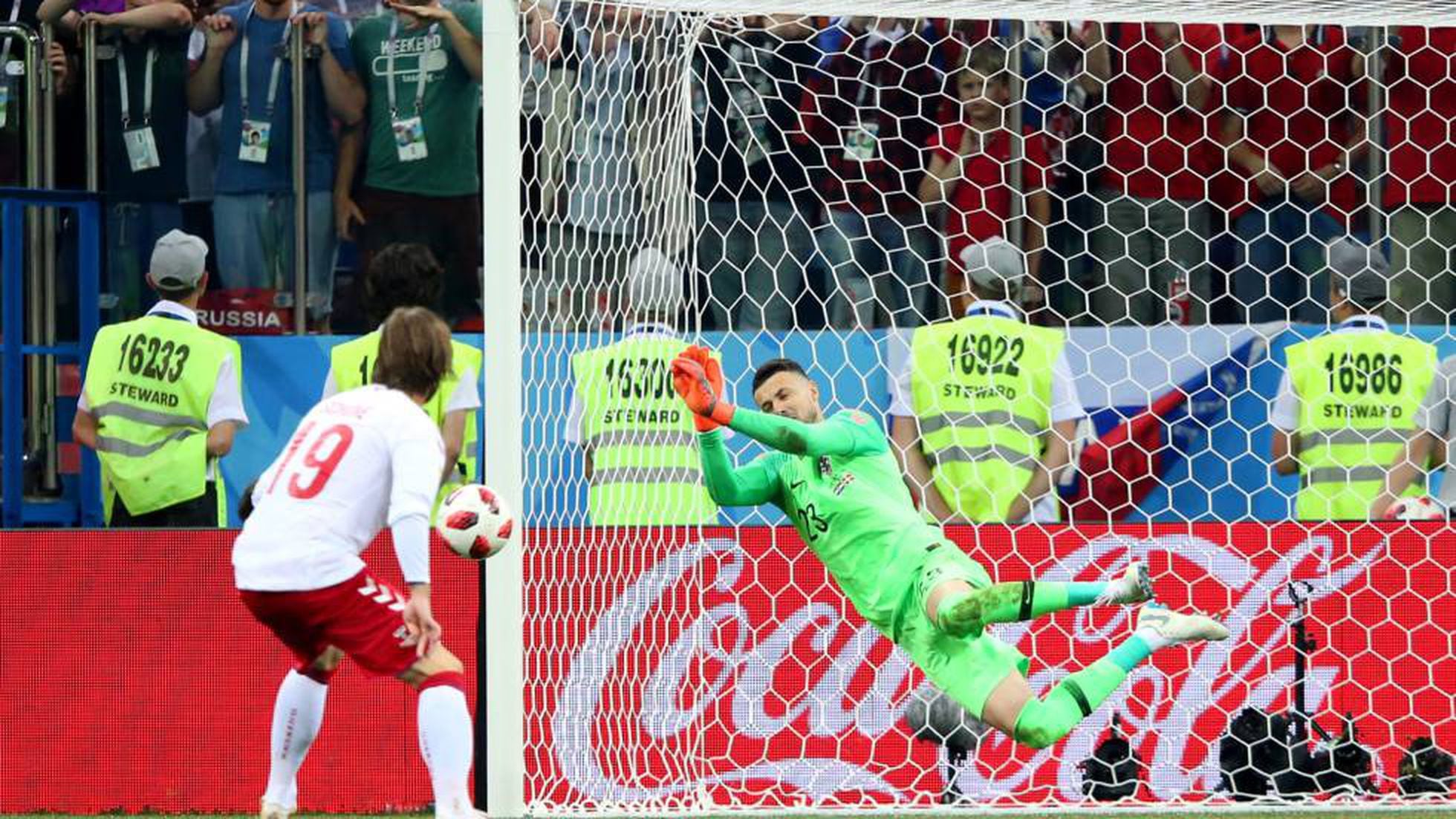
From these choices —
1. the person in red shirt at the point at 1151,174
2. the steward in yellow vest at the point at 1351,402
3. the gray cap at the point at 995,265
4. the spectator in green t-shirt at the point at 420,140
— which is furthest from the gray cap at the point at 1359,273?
the spectator in green t-shirt at the point at 420,140

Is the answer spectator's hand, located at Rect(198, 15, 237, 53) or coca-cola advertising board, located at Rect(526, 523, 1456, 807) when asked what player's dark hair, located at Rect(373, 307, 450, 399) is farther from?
spectator's hand, located at Rect(198, 15, 237, 53)

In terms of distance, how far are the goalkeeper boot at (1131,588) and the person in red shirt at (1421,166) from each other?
250 centimetres

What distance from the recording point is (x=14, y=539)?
7023mm

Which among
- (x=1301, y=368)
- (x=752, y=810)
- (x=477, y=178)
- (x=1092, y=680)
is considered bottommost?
(x=752, y=810)

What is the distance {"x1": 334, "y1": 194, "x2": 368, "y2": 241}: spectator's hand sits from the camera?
9148mm

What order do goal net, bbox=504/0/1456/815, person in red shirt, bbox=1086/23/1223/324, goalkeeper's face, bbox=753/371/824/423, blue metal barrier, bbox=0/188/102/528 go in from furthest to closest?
blue metal barrier, bbox=0/188/102/528
person in red shirt, bbox=1086/23/1223/324
goal net, bbox=504/0/1456/815
goalkeeper's face, bbox=753/371/824/423

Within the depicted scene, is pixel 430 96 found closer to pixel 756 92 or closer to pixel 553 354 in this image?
pixel 756 92

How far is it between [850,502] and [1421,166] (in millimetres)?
3066

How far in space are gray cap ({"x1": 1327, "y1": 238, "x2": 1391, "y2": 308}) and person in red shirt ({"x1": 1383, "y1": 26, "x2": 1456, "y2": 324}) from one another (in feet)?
0.51

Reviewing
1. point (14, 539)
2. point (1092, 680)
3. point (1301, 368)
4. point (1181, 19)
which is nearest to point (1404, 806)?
point (1092, 680)

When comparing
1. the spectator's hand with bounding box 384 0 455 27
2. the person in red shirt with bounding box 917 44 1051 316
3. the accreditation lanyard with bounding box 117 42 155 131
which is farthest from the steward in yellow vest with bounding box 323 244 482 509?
the person in red shirt with bounding box 917 44 1051 316

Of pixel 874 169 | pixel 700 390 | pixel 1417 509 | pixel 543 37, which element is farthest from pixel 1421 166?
pixel 700 390

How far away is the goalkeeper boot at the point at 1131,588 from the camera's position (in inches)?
241

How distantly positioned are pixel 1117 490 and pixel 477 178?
2.95m
